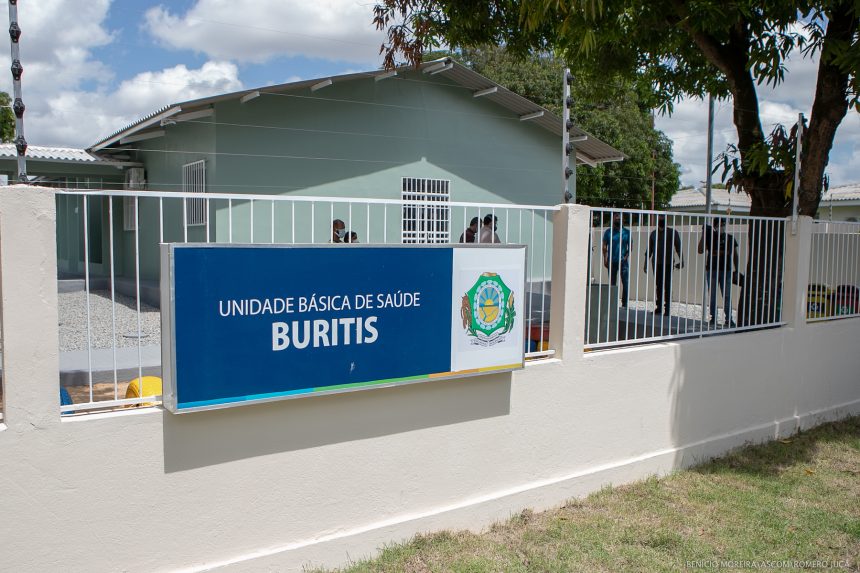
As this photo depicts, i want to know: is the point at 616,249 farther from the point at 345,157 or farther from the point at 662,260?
the point at 345,157

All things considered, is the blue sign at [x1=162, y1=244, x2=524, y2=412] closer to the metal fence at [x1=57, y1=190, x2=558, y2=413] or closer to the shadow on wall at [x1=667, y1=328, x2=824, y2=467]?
the metal fence at [x1=57, y1=190, x2=558, y2=413]

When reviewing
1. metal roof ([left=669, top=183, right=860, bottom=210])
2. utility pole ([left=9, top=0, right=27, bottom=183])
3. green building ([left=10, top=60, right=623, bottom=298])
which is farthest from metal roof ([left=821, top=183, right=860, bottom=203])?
utility pole ([left=9, top=0, right=27, bottom=183])

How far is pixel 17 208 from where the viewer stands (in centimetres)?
310

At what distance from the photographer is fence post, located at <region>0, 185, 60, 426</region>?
3.10 meters

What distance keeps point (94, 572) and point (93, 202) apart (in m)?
14.5

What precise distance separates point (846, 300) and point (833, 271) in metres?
0.43

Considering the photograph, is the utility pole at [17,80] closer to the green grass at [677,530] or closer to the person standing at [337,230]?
the person standing at [337,230]

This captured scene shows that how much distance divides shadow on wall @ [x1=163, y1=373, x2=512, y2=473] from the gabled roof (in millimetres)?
7647

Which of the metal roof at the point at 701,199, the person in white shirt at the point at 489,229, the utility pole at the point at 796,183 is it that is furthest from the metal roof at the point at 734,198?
the person in white shirt at the point at 489,229

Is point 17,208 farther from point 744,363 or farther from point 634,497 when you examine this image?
point 744,363

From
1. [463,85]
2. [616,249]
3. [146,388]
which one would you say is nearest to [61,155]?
[463,85]

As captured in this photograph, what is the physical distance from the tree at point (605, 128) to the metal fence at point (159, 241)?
44.2ft

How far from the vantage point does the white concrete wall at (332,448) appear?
3.17 meters

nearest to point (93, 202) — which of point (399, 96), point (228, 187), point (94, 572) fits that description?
point (228, 187)
